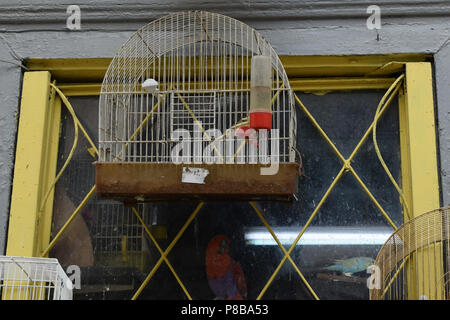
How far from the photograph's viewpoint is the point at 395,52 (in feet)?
15.9

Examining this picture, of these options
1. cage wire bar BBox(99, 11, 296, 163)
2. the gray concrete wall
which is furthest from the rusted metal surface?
the gray concrete wall

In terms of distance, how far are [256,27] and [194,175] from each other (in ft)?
4.83

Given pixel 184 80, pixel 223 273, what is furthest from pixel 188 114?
pixel 223 273

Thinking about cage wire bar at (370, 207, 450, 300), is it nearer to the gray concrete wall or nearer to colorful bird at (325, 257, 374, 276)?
colorful bird at (325, 257, 374, 276)

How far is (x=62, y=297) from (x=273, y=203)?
5.45 feet

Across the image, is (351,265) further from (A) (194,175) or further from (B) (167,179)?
(B) (167,179)

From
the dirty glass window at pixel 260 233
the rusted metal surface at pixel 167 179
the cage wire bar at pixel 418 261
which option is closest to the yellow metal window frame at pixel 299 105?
the dirty glass window at pixel 260 233

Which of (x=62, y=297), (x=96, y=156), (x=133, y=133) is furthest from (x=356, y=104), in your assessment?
(x=62, y=297)

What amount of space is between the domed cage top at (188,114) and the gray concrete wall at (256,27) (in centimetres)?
21

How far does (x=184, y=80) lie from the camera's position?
4992 mm

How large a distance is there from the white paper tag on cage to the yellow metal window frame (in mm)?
767
